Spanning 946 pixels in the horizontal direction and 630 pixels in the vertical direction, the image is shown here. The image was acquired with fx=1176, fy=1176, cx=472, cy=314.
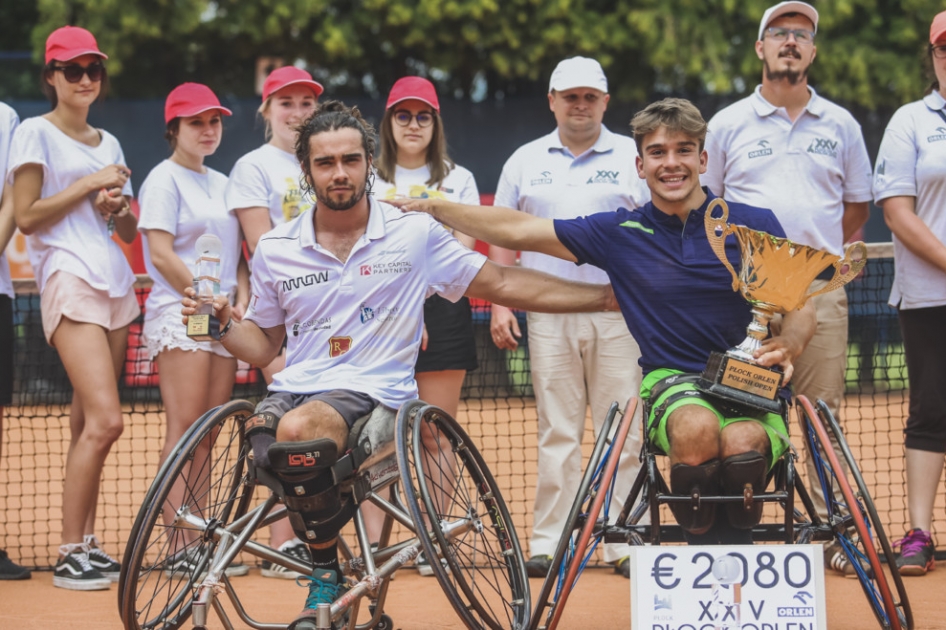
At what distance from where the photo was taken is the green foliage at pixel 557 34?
11.7 meters

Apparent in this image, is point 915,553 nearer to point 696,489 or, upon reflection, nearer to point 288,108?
point 696,489

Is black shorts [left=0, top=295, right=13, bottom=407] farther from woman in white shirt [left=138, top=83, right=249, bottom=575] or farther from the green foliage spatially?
the green foliage

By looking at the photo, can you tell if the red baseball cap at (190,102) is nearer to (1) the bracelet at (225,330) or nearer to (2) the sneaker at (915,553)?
(1) the bracelet at (225,330)

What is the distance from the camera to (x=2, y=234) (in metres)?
5.44

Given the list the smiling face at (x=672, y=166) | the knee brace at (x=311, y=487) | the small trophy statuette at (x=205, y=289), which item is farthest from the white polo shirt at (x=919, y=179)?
the small trophy statuette at (x=205, y=289)

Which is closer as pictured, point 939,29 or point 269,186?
point 939,29

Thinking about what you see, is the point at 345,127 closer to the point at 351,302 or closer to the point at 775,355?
the point at 351,302

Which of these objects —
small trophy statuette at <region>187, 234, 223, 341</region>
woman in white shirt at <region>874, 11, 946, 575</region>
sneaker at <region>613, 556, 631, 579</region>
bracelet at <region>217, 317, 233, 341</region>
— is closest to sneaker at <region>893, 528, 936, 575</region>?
woman in white shirt at <region>874, 11, 946, 575</region>

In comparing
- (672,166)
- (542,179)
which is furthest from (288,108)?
(672,166)

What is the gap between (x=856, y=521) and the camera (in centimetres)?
352

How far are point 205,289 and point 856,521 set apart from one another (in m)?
2.19

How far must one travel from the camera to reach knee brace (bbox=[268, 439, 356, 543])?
368 cm

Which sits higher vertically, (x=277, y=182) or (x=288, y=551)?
(x=277, y=182)

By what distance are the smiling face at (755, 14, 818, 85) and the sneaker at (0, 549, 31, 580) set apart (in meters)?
4.13
